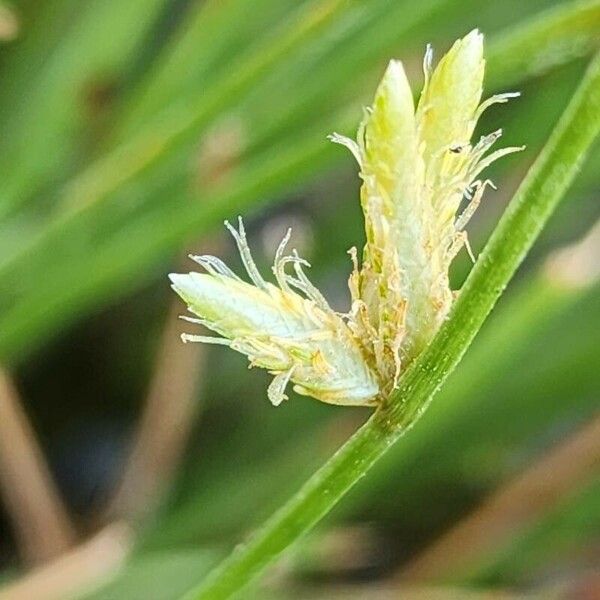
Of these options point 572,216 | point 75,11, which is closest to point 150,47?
point 75,11

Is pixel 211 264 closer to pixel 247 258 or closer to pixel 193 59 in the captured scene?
pixel 247 258

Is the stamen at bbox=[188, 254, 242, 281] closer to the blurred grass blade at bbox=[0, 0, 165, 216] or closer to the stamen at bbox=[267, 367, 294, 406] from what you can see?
the stamen at bbox=[267, 367, 294, 406]

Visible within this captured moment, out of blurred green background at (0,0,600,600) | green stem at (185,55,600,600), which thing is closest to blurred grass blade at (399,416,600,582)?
blurred green background at (0,0,600,600)

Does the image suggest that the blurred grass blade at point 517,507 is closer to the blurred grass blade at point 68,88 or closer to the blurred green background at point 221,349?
the blurred green background at point 221,349

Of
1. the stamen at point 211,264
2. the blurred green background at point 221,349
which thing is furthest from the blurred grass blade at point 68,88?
the stamen at point 211,264

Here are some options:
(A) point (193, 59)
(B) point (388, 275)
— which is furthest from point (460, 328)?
(A) point (193, 59)

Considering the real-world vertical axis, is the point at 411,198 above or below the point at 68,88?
below

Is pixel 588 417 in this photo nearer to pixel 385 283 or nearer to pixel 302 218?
pixel 302 218

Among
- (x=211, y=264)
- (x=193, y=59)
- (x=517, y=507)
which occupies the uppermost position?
(x=193, y=59)
